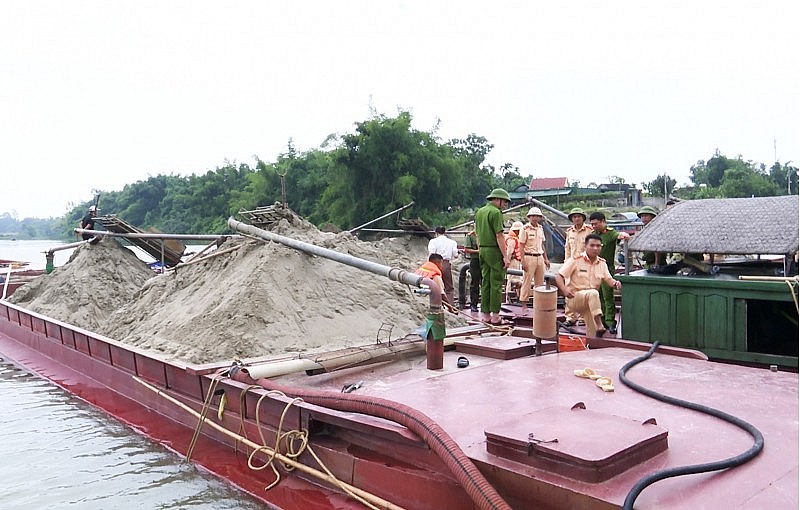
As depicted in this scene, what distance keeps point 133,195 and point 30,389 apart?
58586 millimetres

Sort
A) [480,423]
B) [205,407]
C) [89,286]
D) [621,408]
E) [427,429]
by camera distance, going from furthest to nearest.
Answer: [89,286] → [205,407] → [621,408] → [480,423] → [427,429]

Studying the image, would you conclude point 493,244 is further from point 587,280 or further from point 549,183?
point 549,183

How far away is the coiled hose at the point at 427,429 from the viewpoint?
294cm

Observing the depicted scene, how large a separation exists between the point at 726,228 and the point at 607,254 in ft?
7.33

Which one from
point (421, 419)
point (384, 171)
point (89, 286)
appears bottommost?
point (421, 419)

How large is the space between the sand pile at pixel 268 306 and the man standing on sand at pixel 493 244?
0.54 meters

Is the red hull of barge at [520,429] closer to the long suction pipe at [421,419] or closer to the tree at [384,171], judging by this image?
the long suction pipe at [421,419]

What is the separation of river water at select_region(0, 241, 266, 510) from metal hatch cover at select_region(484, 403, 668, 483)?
86.9 inches

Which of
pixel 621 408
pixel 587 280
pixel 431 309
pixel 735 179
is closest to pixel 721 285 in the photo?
pixel 587 280

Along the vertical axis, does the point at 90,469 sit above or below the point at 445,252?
below

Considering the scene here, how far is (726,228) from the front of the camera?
5.64m

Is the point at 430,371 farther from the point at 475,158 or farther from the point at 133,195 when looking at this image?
the point at 133,195

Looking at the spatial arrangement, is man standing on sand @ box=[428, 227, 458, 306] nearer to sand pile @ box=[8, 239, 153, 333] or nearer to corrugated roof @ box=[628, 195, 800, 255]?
corrugated roof @ box=[628, 195, 800, 255]

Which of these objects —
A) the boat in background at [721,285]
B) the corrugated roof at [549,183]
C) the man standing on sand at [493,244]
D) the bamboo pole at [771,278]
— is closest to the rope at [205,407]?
the man standing on sand at [493,244]
